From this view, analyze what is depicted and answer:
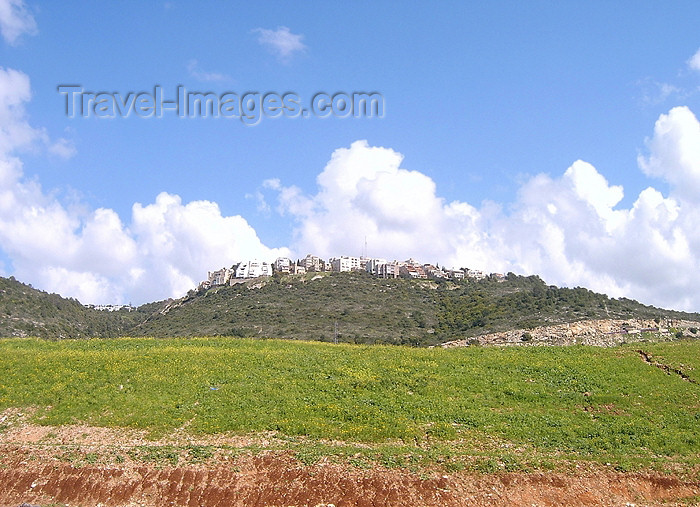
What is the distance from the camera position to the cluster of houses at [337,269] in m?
129

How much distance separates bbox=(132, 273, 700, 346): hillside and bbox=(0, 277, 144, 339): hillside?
9.33m

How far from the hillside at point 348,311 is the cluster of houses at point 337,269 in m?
14.7

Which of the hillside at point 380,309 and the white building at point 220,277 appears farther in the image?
the white building at point 220,277

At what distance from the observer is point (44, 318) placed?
81125 millimetres

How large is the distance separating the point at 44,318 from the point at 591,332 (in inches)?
2935

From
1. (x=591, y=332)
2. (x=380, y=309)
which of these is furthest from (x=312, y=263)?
(x=591, y=332)

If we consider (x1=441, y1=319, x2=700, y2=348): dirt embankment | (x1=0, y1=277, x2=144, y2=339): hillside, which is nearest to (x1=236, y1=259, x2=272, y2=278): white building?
(x1=0, y1=277, x2=144, y2=339): hillside

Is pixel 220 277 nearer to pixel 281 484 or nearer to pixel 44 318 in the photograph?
pixel 44 318

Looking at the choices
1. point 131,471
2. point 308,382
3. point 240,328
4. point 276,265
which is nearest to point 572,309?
point 240,328

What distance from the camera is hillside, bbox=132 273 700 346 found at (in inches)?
2623

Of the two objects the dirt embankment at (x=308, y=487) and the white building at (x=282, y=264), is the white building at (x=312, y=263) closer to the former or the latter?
the white building at (x=282, y=264)

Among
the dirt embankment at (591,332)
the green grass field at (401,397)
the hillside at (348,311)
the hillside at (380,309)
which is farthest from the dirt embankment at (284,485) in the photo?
the hillside at (380,309)

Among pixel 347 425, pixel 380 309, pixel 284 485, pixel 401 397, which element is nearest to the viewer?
pixel 284 485

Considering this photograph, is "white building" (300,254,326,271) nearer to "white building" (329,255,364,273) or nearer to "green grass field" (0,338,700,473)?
"white building" (329,255,364,273)
